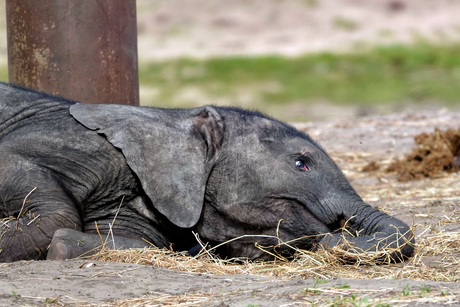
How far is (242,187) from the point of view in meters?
5.29

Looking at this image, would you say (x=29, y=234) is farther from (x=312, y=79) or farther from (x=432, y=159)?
(x=312, y=79)

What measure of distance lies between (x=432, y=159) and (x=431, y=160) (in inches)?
0.6

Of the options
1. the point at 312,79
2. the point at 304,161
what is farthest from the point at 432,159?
the point at 312,79

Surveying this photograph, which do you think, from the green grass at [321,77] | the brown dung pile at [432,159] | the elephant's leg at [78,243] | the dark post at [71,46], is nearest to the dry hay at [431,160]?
the brown dung pile at [432,159]

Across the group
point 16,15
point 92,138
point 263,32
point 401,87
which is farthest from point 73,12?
point 263,32

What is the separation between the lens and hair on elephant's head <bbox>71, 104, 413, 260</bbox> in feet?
17.0

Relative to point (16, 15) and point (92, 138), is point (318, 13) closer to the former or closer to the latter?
point (16, 15)

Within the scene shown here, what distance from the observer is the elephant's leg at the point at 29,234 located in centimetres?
478

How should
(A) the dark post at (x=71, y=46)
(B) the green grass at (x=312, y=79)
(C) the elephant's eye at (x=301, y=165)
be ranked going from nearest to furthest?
(C) the elephant's eye at (x=301, y=165) < (A) the dark post at (x=71, y=46) < (B) the green grass at (x=312, y=79)

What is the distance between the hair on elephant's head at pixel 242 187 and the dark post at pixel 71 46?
1.91 meters

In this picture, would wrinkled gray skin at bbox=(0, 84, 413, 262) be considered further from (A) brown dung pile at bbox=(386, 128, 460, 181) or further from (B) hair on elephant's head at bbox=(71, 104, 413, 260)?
(A) brown dung pile at bbox=(386, 128, 460, 181)

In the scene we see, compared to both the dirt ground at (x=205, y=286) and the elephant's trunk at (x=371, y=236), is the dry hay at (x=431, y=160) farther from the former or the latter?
the elephant's trunk at (x=371, y=236)

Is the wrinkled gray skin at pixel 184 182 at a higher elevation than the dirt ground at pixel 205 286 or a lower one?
higher

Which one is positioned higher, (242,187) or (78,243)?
(242,187)
